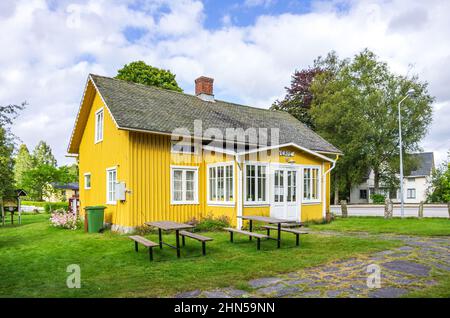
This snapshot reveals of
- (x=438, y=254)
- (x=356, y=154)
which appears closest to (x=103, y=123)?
(x=438, y=254)

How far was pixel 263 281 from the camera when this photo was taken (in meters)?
6.11

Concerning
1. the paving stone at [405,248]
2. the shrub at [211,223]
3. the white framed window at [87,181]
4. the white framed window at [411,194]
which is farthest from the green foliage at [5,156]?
the white framed window at [411,194]

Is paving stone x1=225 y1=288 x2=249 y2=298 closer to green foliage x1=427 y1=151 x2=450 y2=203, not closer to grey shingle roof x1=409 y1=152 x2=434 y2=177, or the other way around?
green foliage x1=427 y1=151 x2=450 y2=203

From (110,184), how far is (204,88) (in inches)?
294

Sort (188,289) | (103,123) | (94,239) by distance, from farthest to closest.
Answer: (103,123) < (94,239) < (188,289)

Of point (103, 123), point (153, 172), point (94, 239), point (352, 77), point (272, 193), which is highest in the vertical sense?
point (352, 77)

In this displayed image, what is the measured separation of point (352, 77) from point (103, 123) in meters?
27.6

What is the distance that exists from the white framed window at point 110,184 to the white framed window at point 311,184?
25.8 feet

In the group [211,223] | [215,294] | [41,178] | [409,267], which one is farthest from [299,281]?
Answer: [41,178]
